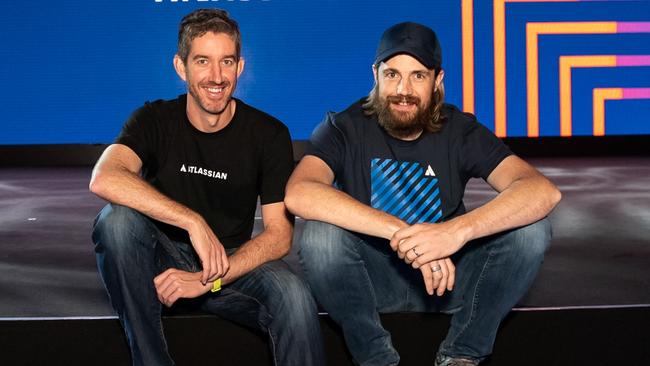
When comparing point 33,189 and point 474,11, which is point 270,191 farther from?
point 474,11

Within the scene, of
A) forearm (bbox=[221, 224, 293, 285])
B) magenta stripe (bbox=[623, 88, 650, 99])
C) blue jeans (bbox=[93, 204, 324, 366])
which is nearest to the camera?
blue jeans (bbox=[93, 204, 324, 366])

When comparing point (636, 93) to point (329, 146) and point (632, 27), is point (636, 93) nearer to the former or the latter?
point (632, 27)

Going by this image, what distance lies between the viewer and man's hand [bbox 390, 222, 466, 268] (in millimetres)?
1861

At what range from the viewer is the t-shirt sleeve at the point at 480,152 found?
6.92 ft

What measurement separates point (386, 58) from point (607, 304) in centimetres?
86

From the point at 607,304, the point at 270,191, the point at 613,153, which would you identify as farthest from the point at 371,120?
the point at 613,153

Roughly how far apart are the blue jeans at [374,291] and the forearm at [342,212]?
3 centimetres

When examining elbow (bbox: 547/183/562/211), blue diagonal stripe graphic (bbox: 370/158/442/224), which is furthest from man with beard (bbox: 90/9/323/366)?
elbow (bbox: 547/183/562/211)

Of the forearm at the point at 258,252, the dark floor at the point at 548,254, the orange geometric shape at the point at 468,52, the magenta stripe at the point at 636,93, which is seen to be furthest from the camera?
the magenta stripe at the point at 636,93

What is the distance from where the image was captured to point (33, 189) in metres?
5.21

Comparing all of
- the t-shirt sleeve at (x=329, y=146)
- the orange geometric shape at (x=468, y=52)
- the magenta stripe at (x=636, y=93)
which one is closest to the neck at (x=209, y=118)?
the t-shirt sleeve at (x=329, y=146)

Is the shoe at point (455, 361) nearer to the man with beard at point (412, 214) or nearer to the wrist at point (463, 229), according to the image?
the man with beard at point (412, 214)

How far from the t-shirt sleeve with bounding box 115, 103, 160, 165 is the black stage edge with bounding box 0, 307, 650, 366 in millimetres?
428

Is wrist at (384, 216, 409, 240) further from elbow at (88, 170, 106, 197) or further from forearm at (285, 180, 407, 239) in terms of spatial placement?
elbow at (88, 170, 106, 197)
